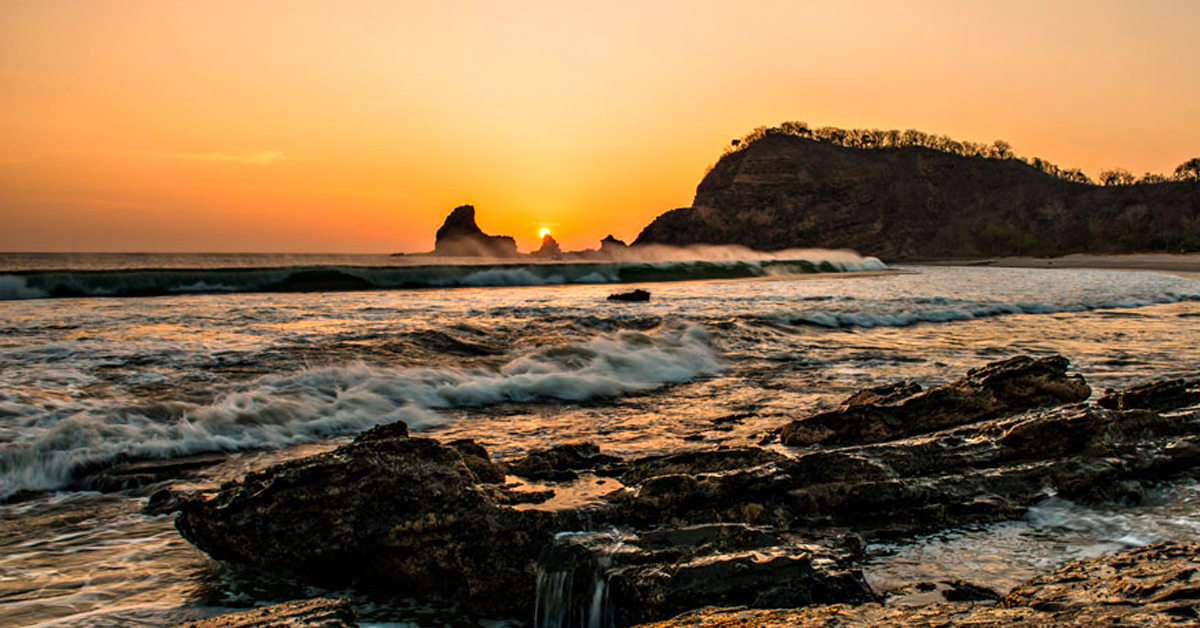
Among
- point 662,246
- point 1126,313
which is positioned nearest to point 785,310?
point 1126,313

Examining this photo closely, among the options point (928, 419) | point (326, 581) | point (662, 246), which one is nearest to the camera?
point (326, 581)

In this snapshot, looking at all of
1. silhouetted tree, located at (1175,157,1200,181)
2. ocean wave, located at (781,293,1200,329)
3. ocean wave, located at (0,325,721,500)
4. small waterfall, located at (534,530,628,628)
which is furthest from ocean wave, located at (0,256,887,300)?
silhouetted tree, located at (1175,157,1200,181)

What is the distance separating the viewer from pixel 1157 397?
5613 millimetres

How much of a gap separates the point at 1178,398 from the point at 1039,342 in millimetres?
6474

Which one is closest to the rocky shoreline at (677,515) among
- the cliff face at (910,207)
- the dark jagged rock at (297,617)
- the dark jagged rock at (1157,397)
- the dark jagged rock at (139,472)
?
the dark jagged rock at (1157,397)

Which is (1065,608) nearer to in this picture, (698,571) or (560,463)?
(698,571)

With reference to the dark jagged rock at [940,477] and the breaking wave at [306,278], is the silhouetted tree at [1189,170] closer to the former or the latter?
the breaking wave at [306,278]

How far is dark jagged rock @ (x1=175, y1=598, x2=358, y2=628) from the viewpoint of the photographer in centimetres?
246

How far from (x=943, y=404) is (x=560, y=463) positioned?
10.3ft

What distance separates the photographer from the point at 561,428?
261 inches

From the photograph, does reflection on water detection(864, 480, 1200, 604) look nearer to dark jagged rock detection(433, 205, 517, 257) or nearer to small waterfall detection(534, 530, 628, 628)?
small waterfall detection(534, 530, 628, 628)

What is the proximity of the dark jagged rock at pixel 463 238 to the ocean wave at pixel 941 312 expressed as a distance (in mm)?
145550

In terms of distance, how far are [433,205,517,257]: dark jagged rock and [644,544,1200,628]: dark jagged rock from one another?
159 meters

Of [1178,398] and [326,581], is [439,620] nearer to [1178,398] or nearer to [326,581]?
[326,581]
